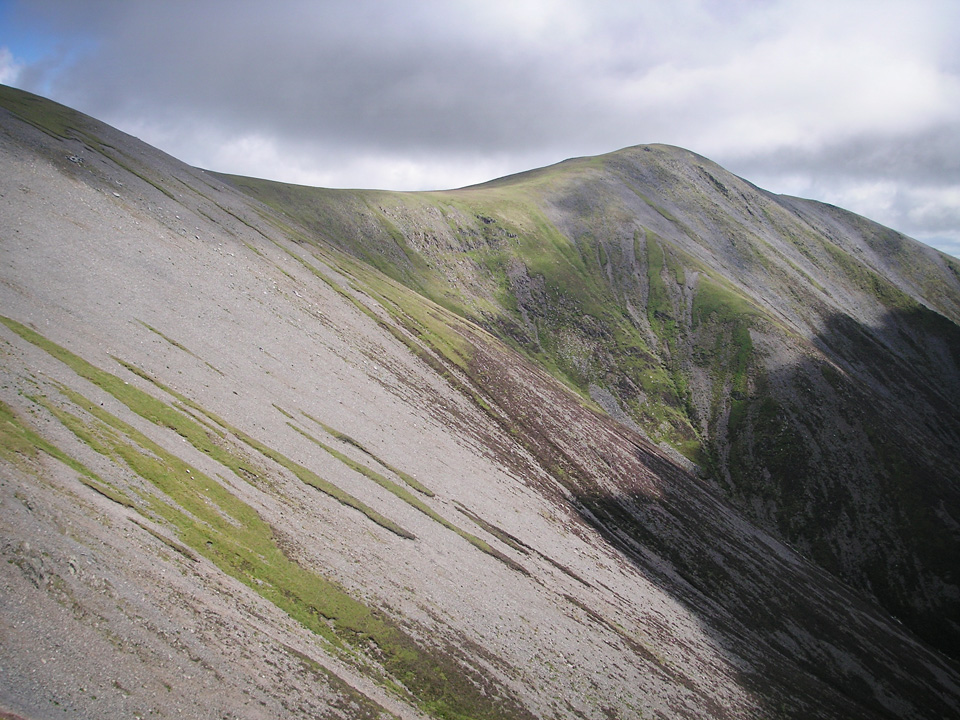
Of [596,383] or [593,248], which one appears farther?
[593,248]

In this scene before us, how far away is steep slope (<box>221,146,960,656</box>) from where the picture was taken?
10438 cm

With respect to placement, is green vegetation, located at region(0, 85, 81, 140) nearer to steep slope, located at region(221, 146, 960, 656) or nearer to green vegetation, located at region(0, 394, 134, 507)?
steep slope, located at region(221, 146, 960, 656)

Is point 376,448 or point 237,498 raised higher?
point 376,448

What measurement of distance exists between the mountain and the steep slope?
89cm

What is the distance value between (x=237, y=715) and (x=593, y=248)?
165628 millimetres

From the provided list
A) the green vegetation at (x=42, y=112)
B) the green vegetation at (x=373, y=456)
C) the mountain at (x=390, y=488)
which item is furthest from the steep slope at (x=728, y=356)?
the green vegetation at (x=373, y=456)

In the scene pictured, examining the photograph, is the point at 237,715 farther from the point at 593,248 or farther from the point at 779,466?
the point at 593,248

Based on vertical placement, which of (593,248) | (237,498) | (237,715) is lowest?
(237,715)

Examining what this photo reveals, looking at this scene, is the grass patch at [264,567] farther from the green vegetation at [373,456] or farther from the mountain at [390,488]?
the green vegetation at [373,456]

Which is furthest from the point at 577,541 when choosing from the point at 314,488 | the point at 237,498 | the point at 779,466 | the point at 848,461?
the point at 848,461

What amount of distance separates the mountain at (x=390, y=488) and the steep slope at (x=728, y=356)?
89cm

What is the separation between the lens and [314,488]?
148ft

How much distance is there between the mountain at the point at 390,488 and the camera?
29.2 m

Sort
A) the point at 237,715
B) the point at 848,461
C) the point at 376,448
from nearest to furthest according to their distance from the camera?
the point at 237,715
the point at 376,448
the point at 848,461
